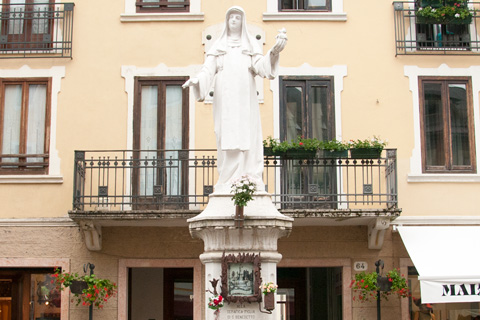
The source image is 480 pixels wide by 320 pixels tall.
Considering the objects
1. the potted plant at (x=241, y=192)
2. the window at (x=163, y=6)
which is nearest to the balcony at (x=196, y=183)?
the window at (x=163, y=6)

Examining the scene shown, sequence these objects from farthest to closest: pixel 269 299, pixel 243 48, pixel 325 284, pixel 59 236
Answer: pixel 325 284, pixel 59 236, pixel 243 48, pixel 269 299

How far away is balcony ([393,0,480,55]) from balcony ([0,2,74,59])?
5.92 metres

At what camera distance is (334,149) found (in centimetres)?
1470

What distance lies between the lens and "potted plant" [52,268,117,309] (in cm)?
1420

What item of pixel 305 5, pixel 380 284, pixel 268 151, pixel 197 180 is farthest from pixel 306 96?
pixel 380 284

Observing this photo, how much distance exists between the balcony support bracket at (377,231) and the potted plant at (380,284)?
568 mm

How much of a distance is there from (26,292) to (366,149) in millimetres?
6422

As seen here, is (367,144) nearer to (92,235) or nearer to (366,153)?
(366,153)

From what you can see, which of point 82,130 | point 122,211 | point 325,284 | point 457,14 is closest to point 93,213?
point 122,211

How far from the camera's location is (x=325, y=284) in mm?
17719

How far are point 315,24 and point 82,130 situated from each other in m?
4.57

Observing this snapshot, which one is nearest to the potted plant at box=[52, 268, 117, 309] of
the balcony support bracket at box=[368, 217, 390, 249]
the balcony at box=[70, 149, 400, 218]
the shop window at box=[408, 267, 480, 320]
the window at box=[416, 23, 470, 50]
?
the balcony at box=[70, 149, 400, 218]

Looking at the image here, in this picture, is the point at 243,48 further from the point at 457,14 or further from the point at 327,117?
the point at 457,14

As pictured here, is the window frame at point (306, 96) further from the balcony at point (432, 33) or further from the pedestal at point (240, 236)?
the pedestal at point (240, 236)
